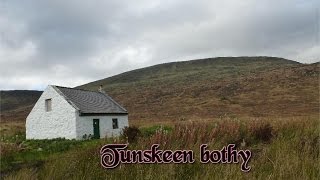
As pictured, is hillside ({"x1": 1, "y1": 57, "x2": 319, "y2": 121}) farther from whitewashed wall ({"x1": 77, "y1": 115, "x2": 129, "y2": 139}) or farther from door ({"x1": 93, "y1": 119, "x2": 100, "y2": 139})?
door ({"x1": 93, "y1": 119, "x2": 100, "y2": 139})

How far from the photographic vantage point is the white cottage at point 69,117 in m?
32.3

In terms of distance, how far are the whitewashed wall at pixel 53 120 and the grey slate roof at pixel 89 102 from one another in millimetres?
643

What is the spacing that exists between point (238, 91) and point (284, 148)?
250ft

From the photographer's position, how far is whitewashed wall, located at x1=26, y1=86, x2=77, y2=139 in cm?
3241

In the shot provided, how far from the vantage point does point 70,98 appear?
33.8 m

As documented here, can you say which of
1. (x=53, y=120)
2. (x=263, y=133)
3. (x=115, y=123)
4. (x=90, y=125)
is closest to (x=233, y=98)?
(x=115, y=123)

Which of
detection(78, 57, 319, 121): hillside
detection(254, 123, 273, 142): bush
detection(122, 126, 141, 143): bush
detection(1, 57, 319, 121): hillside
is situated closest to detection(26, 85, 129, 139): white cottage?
detection(1, 57, 319, 121): hillside

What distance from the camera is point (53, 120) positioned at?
111 feet

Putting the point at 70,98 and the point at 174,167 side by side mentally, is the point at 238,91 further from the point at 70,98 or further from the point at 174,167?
the point at 174,167

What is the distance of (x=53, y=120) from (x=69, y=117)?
214 centimetres

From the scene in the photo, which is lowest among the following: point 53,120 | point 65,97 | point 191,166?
point 191,166

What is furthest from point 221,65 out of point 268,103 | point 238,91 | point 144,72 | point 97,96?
point 97,96

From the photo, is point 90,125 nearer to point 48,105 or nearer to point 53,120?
point 53,120

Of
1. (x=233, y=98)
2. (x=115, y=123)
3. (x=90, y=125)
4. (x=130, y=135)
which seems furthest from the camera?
(x=233, y=98)
